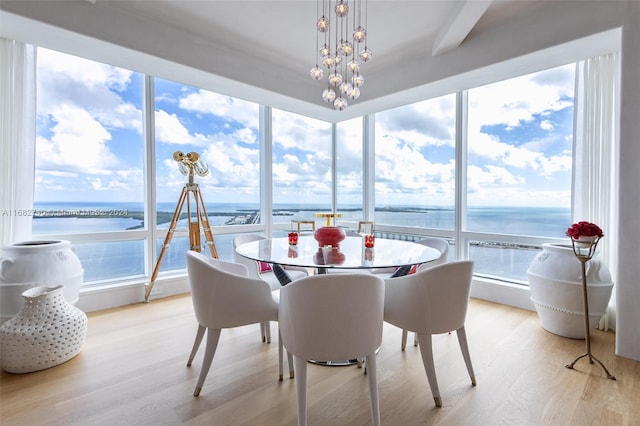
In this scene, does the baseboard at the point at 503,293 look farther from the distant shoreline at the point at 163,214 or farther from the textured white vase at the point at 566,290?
the distant shoreline at the point at 163,214

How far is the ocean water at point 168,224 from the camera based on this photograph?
318 cm

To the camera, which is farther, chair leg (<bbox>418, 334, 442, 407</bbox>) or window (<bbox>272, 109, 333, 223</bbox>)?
window (<bbox>272, 109, 333, 223</bbox>)

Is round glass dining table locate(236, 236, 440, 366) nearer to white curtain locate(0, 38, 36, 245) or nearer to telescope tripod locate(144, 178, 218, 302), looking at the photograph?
telescope tripod locate(144, 178, 218, 302)

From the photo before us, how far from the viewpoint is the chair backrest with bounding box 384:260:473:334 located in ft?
5.69

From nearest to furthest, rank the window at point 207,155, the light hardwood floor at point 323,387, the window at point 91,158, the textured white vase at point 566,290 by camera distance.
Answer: the light hardwood floor at point 323,387 → the textured white vase at point 566,290 → the window at point 91,158 → the window at point 207,155

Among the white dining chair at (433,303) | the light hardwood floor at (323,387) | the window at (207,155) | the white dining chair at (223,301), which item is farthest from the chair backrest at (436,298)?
the window at (207,155)

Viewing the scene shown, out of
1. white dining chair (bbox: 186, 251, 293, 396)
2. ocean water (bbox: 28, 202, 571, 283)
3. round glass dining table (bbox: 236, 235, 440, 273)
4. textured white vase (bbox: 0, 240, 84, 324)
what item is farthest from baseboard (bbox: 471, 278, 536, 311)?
textured white vase (bbox: 0, 240, 84, 324)

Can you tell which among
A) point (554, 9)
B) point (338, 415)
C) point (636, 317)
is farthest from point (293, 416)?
point (554, 9)

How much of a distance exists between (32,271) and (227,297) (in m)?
1.94

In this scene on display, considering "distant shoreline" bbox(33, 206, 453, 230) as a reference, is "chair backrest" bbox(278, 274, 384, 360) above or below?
below

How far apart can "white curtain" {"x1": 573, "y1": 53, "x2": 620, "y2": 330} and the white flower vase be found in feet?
14.6

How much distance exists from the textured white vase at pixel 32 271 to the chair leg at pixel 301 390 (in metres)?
2.27

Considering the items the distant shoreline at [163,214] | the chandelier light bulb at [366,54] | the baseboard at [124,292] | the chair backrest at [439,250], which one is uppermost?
the chandelier light bulb at [366,54]

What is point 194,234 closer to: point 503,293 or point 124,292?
point 124,292
